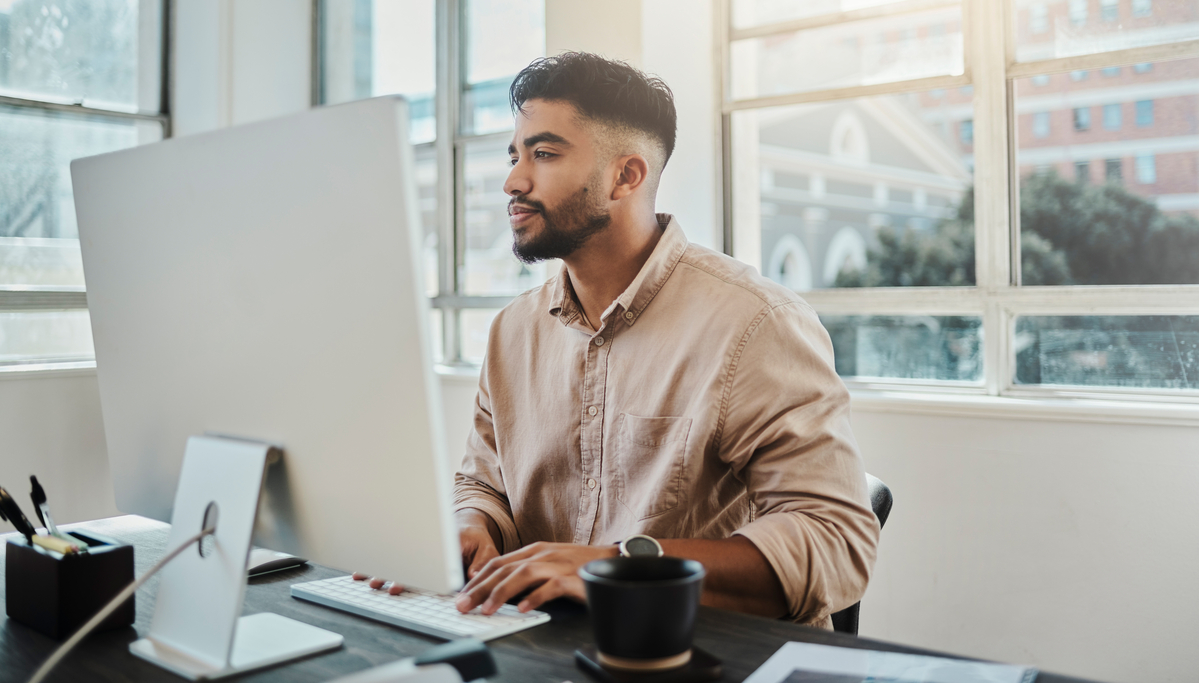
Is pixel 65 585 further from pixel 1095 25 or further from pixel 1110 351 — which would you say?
pixel 1095 25

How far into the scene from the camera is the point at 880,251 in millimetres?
2504

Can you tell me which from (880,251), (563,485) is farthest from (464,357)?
(563,485)

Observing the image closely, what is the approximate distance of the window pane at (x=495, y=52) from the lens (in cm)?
333

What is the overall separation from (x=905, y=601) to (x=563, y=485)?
4.20 ft

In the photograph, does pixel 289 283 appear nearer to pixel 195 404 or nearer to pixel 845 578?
pixel 195 404

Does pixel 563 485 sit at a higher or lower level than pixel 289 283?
lower

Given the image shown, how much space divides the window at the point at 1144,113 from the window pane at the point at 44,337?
3.37 metres

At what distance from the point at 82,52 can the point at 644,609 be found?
3.57m

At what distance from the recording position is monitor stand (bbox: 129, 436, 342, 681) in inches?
29.8

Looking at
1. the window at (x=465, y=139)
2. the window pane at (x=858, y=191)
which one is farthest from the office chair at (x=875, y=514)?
the window at (x=465, y=139)

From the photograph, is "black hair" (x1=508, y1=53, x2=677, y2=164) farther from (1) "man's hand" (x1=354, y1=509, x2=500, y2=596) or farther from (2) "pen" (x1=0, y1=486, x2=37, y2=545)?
(2) "pen" (x1=0, y1=486, x2=37, y2=545)

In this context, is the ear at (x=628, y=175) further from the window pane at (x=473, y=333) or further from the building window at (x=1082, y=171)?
the window pane at (x=473, y=333)

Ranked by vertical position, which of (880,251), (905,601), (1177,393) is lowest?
(905,601)

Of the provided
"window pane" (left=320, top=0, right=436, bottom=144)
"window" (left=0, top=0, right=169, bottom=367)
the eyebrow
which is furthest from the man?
"window" (left=0, top=0, right=169, bottom=367)
